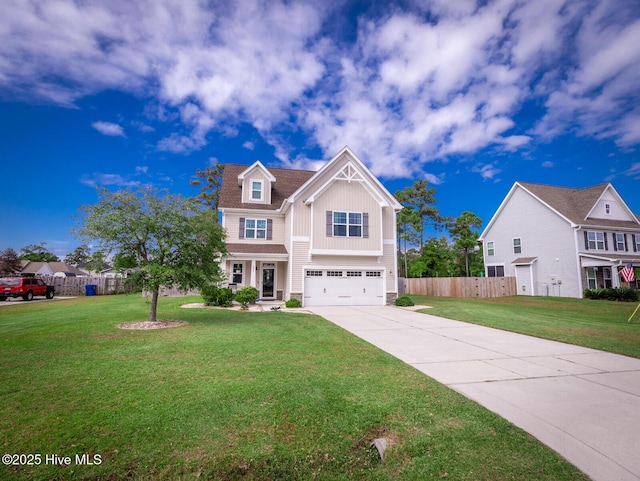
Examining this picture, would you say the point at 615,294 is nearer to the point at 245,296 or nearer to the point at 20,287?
the point at 245,296

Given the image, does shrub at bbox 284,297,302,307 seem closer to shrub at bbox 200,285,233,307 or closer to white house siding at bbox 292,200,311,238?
shrub at bbox 200,285,233,307

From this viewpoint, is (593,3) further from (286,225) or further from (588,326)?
(286,225)

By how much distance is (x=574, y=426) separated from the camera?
12.2ft

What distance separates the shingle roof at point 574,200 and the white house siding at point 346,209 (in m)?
17.3

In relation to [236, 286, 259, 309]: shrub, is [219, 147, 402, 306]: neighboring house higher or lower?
higher

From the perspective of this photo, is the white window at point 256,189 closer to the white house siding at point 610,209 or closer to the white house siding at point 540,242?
the white house siding at point 540,242

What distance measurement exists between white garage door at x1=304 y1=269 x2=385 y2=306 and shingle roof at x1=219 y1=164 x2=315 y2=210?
6.02 metres

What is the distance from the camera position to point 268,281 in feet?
67.5

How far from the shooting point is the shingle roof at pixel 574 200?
25.5 metres

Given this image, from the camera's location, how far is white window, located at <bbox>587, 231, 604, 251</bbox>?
24906 mm

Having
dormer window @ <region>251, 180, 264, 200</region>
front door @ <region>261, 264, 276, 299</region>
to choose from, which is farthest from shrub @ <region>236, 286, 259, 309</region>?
dormer window @ <region>251, 180, 264, 200</region>

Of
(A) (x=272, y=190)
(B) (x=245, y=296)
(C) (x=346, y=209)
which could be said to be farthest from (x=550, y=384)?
(A) (x=272, y=190)

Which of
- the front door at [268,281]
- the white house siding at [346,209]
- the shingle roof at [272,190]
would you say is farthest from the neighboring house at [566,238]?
the front door at [268,281]

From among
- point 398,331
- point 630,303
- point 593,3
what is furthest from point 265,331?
point 630,303
